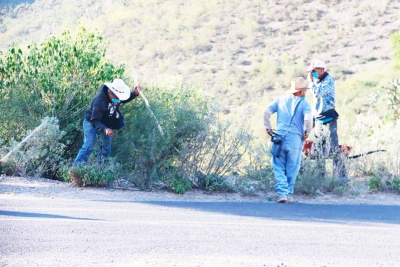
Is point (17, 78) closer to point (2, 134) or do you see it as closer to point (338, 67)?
point (2, 134)

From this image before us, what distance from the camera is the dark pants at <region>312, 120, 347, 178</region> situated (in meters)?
11.2

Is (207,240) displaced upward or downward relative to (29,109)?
downward

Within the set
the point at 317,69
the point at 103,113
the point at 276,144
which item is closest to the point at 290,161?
the point at 276,144

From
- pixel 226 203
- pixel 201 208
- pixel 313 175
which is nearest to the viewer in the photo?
pixel 201 208

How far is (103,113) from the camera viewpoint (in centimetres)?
1101

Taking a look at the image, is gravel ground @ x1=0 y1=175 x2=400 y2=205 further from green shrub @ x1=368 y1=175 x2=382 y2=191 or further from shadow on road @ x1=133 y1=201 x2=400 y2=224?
shadow on road @ x1=133 y1=201 x2=400 y2=224

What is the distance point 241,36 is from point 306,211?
34695 millimetres

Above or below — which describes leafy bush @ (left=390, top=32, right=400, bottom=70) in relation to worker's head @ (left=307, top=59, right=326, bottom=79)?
above

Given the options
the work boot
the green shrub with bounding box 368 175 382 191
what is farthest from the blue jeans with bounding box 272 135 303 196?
the green shrub with bounding box 368 175 382 191

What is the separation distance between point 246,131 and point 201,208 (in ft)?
9.25

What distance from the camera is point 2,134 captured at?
12.8 meters

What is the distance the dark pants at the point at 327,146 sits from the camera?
11.2 m

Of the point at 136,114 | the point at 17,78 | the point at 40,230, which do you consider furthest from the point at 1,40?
the point at 40,230

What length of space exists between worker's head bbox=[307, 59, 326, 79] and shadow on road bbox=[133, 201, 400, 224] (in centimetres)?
240
